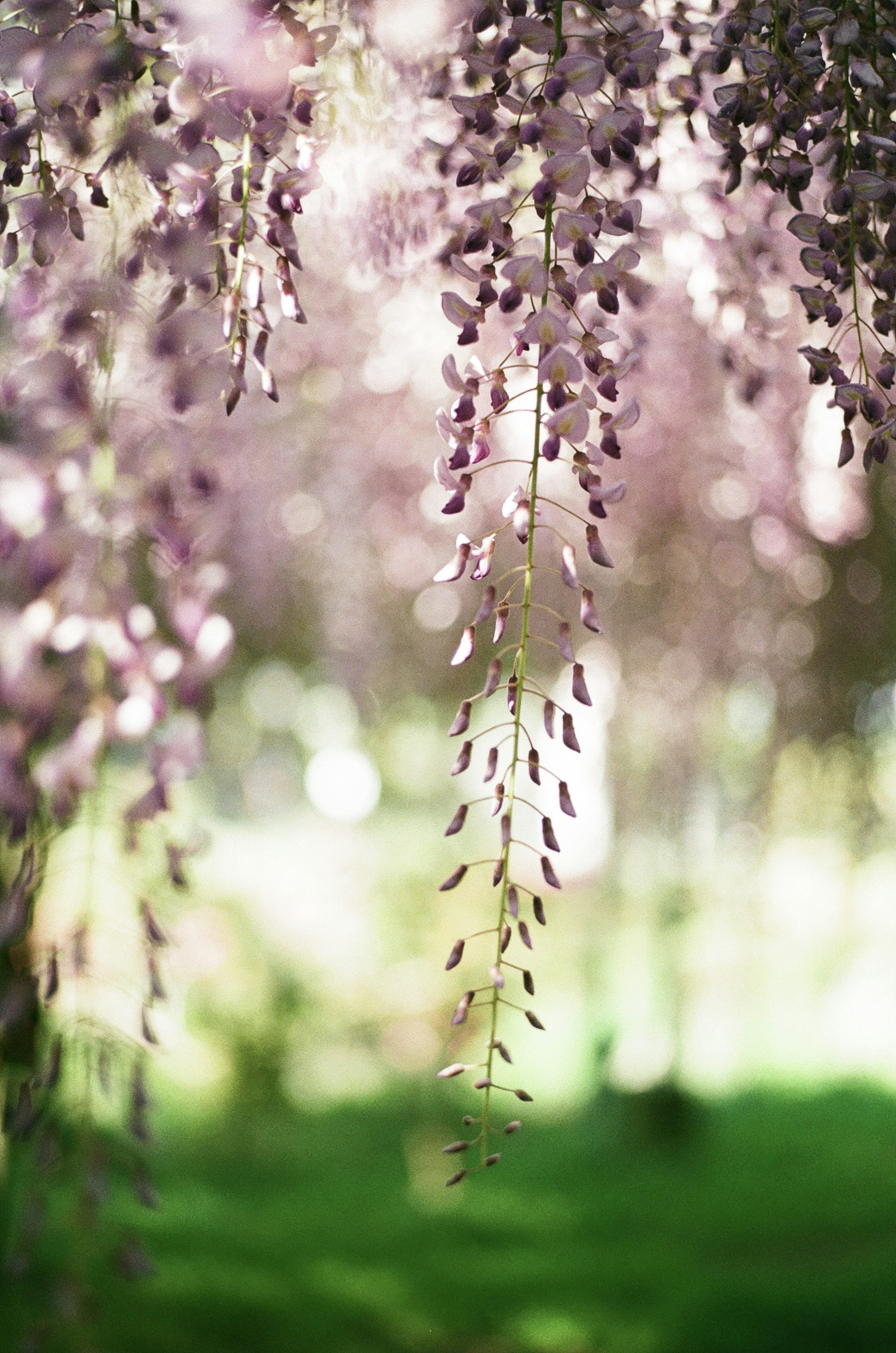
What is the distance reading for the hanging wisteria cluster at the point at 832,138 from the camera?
990mm

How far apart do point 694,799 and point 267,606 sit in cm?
221

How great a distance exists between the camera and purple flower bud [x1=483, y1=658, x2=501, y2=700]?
91cm

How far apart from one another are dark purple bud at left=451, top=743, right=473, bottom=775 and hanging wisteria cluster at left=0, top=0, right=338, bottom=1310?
200 mm

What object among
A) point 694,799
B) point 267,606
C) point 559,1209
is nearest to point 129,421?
point 267,606

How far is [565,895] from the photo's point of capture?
877cm

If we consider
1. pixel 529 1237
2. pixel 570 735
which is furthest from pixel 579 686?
pixel 529 1237

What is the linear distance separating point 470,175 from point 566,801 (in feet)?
1.64

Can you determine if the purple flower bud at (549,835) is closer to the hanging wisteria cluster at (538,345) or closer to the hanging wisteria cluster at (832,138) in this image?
the hanging wisteria cluster at (538,345)

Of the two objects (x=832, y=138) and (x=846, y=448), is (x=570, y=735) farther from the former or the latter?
(x=832, y=138)

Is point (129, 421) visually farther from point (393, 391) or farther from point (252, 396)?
point (393, 391)

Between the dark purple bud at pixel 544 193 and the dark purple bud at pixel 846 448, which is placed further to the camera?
the dark purple bud at pixel 846 448

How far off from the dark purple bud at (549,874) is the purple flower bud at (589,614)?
17 cm

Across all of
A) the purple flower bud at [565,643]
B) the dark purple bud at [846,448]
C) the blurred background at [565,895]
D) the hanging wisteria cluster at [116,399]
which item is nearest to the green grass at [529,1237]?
the blurred background at [565,895]

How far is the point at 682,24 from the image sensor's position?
Answer: 3.86ft
